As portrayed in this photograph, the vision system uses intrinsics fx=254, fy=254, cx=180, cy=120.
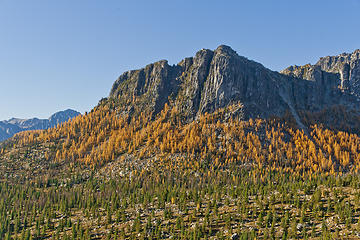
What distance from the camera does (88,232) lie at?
10800cm

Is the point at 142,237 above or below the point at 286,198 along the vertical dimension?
below

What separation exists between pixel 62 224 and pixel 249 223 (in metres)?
86.2

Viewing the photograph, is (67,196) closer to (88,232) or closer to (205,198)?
(88,232)

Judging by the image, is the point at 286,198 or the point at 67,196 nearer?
the point at 286,198

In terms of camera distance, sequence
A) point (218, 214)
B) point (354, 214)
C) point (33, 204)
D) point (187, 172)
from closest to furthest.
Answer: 1. point (354, 214)
2. point (218, 214)
3. point (33, 204)
4. point (187, 172)

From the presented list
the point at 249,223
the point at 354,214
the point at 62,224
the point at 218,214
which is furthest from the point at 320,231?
the point at 62,224

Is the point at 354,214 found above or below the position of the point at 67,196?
above

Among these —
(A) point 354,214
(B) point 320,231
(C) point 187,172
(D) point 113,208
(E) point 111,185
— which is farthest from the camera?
(C) point 187,172

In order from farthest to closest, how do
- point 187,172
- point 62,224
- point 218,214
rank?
point 187,172 < point 62,224 < point 218,214

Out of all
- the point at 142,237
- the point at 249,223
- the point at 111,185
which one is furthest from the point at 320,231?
the point at 111,185

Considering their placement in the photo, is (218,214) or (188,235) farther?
(218,214)

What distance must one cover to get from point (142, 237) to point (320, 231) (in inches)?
2398

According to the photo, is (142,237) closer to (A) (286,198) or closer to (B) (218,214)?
(B) (218,214)

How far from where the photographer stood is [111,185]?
182 m
